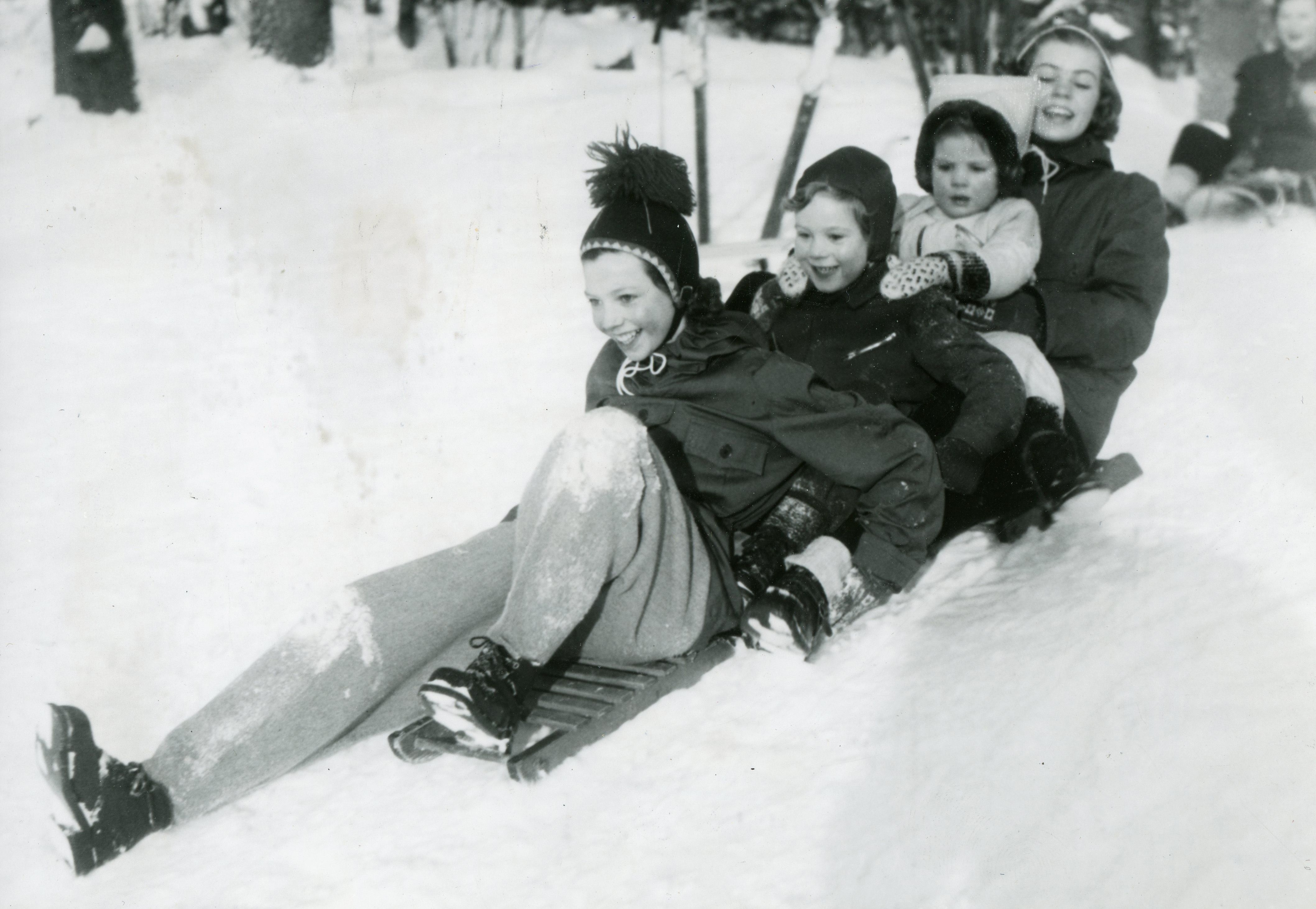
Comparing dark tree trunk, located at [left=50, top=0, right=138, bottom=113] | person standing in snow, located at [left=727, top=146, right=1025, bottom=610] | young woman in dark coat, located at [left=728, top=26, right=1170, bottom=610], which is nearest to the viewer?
person standing in snow, located at [left=727, top=146, right=1025, bottom=610]

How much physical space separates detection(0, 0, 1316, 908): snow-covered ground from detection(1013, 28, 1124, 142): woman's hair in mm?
1059

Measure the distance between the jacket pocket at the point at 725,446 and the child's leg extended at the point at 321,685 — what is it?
0.56m

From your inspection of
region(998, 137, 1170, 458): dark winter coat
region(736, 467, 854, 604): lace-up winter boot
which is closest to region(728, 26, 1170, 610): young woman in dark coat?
region(998, 137, 1170, 458): dark winter coat

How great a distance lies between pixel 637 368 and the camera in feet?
8.94

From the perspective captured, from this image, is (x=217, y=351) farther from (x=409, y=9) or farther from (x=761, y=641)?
(x=409, y=9)

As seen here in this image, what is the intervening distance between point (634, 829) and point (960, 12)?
27.4 ft

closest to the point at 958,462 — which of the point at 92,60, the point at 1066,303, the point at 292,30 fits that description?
the point at 1066,303

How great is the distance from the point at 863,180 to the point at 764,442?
72cm

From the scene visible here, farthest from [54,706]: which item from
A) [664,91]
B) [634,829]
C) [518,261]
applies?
[664,91]

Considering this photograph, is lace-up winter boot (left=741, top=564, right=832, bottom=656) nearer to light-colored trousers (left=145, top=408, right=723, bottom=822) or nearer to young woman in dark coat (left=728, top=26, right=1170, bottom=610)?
light-colored trousers (left=145, top=408, right=723, bottom=822)

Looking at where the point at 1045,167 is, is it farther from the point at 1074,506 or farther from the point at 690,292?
the point at 690,292

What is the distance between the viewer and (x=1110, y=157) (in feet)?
11.0

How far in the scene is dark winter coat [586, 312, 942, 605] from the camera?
2.54 meters

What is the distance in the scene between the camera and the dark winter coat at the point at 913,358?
2838 mm
